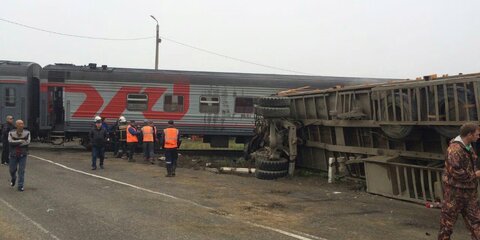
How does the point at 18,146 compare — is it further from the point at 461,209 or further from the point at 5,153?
the point at 461,209

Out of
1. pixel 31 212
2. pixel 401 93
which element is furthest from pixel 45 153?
pixel 401 93

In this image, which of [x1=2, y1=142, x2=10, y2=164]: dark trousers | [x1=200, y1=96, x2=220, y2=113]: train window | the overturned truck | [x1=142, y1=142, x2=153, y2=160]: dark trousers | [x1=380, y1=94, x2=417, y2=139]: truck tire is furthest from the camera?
[x1=200, y1=96, x2=220, y2=113]: train window

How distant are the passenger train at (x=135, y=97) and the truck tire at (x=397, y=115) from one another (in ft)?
34.8

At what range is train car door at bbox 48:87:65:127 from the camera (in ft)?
68.3

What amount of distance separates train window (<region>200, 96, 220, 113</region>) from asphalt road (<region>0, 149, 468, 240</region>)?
758cm

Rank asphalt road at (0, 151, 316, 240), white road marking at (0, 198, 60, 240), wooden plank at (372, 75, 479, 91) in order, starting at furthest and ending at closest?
wooden plank at (372, 75, 479, 91), asphalt road at (0, 151, 316, 240), white road marking at (0, 198, 60, 240)

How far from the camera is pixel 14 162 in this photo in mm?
11141

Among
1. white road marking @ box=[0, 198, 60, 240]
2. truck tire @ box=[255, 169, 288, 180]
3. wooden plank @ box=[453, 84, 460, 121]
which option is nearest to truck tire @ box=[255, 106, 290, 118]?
truck tire @ box=[255, 169, 288, 180]

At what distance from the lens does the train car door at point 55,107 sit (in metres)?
20.8

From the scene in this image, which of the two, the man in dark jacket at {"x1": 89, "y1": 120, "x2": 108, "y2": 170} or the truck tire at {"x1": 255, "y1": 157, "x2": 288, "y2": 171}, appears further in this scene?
the man in dark jacket at {"x1": 89, "y1": 120, "x2": 108, "y2": 170}

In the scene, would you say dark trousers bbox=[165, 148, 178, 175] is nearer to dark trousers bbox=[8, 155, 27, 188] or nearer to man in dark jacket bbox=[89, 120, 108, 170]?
man in dark jacket bbox=[89, 120, 108, 170]

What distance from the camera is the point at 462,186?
20.2 ft

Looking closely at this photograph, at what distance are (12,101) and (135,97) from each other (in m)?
5.08

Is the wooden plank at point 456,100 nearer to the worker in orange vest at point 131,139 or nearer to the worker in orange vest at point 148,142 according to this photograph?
the worker in orange vest at point 148,142
